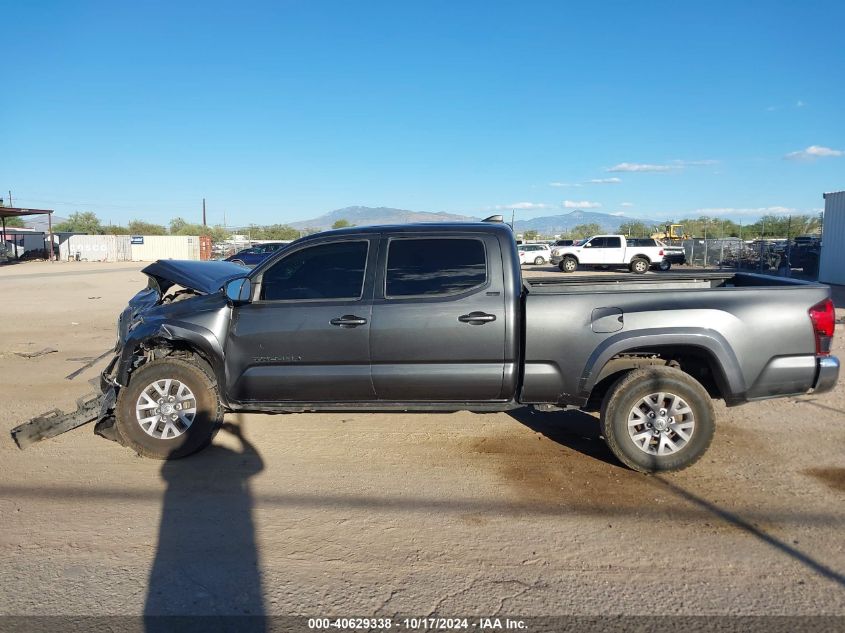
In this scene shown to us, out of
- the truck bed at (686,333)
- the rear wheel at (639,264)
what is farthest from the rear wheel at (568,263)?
the truck bed at (686,333)

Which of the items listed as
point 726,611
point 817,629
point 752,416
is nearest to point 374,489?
Result: point 726,611

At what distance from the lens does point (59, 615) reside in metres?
3.03

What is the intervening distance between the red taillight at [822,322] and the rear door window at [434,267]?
8.00 feet

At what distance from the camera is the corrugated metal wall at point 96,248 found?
4947cm

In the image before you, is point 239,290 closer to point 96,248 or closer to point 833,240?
point 833,240

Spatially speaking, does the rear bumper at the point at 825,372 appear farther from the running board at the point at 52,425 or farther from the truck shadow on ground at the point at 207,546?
the running board at the point at 52,425

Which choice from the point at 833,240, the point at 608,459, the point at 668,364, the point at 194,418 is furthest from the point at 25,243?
the point at 668,364

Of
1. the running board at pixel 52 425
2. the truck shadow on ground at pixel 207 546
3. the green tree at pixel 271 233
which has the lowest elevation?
the truck shadow on ground at pixel 207 546

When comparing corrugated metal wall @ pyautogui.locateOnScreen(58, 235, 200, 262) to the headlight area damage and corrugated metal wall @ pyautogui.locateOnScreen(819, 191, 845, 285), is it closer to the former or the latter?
corrugated metal wall @ pyautogui.locateOnScreen(819, 191, 845, 285)

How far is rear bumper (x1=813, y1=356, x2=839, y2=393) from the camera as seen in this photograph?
4547 millimetres

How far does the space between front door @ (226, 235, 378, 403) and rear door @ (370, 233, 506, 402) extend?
15 cm

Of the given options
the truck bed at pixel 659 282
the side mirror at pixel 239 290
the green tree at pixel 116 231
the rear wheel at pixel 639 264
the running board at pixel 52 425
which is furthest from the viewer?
the green tree at pixel 116 231

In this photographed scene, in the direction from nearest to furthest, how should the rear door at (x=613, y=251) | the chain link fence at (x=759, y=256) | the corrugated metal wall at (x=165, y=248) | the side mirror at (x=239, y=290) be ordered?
the side mirror at (x=239, y=290) < the chain link fence at (x=759, y=256) < the rear door at (x=613, y=251) < the corrugated metal wall at (x=165, y=248)

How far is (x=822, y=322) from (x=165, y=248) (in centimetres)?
5341
